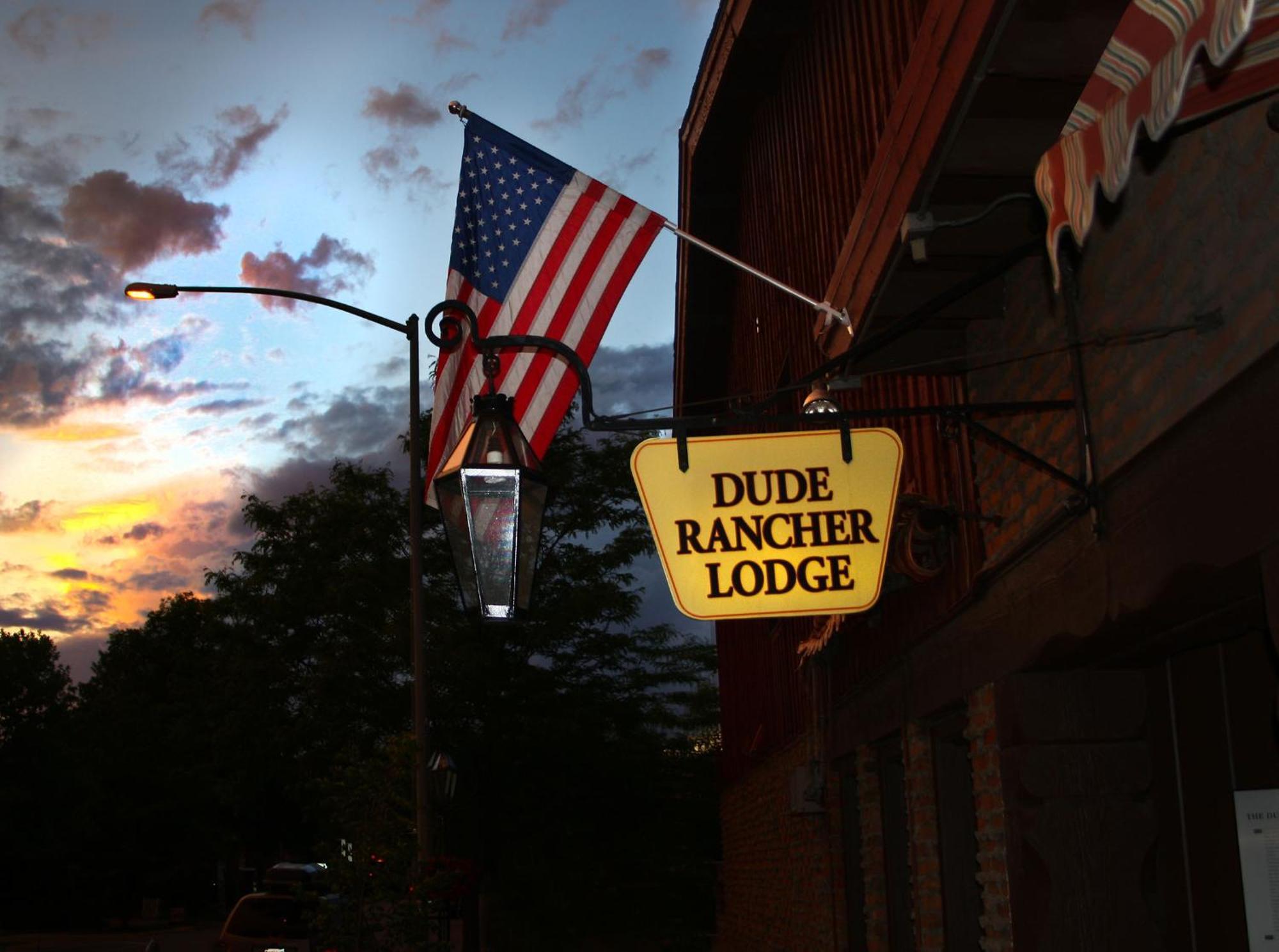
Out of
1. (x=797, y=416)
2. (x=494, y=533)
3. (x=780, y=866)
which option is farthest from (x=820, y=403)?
(x=780, y=866)

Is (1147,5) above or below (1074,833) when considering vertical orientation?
above

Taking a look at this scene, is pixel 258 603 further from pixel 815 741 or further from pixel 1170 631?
pixel 1170 631

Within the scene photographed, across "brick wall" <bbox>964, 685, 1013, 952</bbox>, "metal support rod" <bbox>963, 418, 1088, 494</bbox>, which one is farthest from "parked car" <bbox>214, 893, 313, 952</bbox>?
"metal support rod" <bbox>963, 418, 1088, 494</bbox>

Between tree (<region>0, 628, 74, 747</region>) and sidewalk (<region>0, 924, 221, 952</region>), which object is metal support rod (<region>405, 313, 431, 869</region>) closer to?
sidewalk (<region>0, 924, 221, 952</region>)

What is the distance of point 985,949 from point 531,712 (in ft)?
76.4

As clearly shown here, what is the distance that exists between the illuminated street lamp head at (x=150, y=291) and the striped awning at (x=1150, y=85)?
40.7ft

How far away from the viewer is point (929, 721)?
876 centimetres

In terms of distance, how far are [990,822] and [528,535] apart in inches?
119

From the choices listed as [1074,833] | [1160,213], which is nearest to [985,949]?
[1074,833]

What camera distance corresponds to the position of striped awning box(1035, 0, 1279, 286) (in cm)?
304

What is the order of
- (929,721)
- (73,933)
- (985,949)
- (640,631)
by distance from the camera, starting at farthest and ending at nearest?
(73,933), (640,631), (929,721), (985,949)

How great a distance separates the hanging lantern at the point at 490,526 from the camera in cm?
559

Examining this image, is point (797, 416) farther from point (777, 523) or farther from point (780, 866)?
point (780, 866)

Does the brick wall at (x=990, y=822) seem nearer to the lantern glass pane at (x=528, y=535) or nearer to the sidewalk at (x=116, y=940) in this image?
the lantern glass pane at (x=528, y=535)
